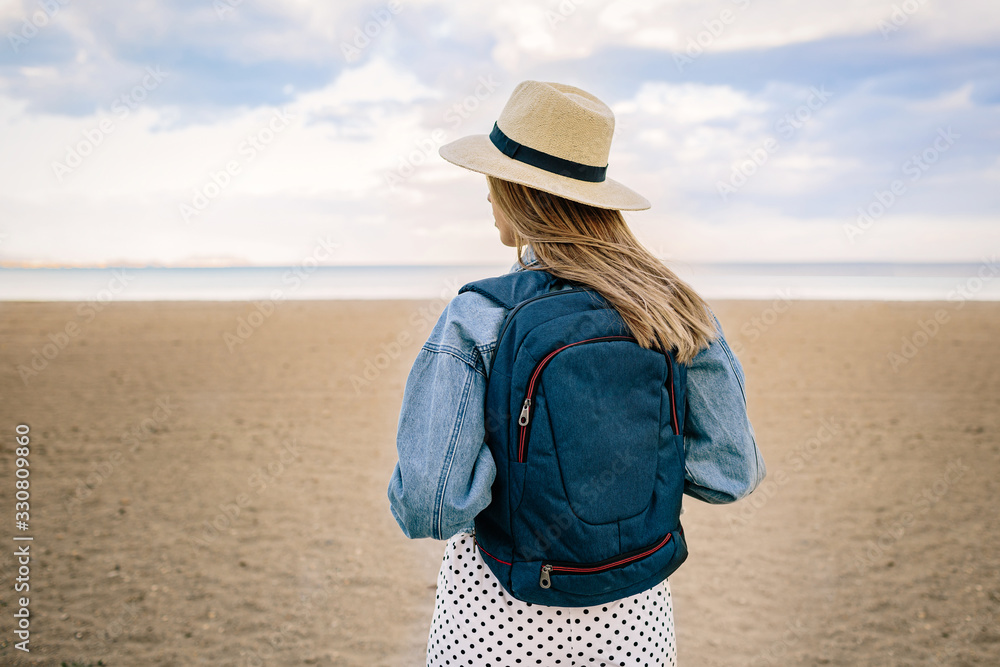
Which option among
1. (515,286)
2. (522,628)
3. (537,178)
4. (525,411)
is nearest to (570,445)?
(525,411)

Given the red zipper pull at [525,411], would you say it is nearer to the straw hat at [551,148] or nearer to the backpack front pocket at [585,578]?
the backpack front pocket at [585,578]

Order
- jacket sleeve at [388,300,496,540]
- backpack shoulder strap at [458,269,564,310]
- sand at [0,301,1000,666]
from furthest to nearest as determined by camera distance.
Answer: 1. sand at [0,301,1000,666]
2. backpack shoulder strap at [458,269,564,310]
3. jacket sleeve at [388,300,496,540]

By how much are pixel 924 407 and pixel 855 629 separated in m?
5.02

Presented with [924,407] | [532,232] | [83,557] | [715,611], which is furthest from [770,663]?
[924,407]

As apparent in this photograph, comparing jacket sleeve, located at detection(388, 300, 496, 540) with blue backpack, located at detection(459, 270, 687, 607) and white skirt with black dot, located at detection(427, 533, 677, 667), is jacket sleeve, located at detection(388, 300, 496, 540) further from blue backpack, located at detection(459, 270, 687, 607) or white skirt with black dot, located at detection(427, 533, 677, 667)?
white skirt with black dot, located at detection(427, 533, 677, 667)

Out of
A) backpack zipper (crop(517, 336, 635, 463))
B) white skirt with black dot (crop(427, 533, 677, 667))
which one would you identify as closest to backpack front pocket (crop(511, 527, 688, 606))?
white skirt with black dot (crop(427, 533, 677, 667))

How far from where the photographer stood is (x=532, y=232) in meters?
1.33

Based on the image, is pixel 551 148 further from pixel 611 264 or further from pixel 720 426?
pixel 720 426

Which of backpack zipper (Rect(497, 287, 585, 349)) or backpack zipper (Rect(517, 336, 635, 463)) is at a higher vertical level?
backpack zipper (Rect(497, 287, 585, 349))

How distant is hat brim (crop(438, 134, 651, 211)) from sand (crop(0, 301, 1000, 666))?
8.06 ft

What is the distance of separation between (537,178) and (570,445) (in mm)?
570

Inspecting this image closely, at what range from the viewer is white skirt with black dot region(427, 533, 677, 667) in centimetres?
127

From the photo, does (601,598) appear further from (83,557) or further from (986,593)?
(83,557)

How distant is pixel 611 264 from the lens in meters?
1.29
